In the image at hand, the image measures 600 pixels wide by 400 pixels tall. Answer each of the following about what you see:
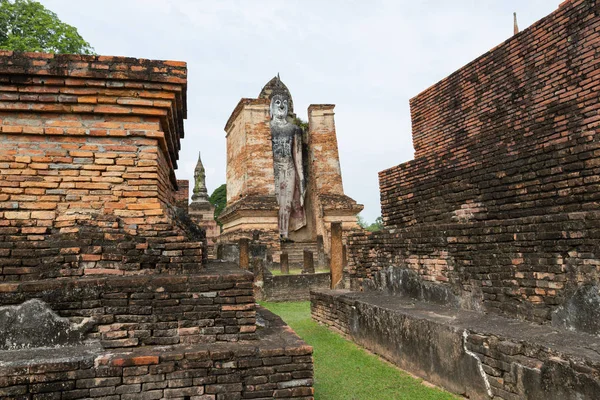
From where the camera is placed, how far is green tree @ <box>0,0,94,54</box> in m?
15.6

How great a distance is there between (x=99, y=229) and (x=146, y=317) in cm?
86

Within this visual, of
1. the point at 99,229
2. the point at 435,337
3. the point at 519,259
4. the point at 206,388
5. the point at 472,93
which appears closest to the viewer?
the point at 206,388

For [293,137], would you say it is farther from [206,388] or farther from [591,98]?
[206,388]

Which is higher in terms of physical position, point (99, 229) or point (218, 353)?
point (99, 229)

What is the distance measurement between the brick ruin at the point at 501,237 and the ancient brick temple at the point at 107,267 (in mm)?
1664

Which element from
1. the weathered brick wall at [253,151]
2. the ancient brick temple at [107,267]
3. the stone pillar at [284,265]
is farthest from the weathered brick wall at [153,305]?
Result: the weathered brick wall at [253,151]

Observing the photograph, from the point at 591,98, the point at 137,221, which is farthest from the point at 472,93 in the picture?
the point at 137,221

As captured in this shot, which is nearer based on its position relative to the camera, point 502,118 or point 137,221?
point 137,221

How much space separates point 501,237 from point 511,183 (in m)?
0.86

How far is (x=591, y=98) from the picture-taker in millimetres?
4617

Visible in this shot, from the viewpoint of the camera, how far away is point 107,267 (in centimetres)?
350

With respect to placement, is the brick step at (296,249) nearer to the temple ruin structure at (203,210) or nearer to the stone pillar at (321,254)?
the stone pillar at (321,254)

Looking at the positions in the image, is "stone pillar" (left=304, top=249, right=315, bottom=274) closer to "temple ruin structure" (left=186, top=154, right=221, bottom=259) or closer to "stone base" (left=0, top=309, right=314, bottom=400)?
"stone base" (left=0, top=309, right=314, bottom=400)

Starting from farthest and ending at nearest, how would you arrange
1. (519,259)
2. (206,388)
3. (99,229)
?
(519,259) < (99,229) < (206,388)
